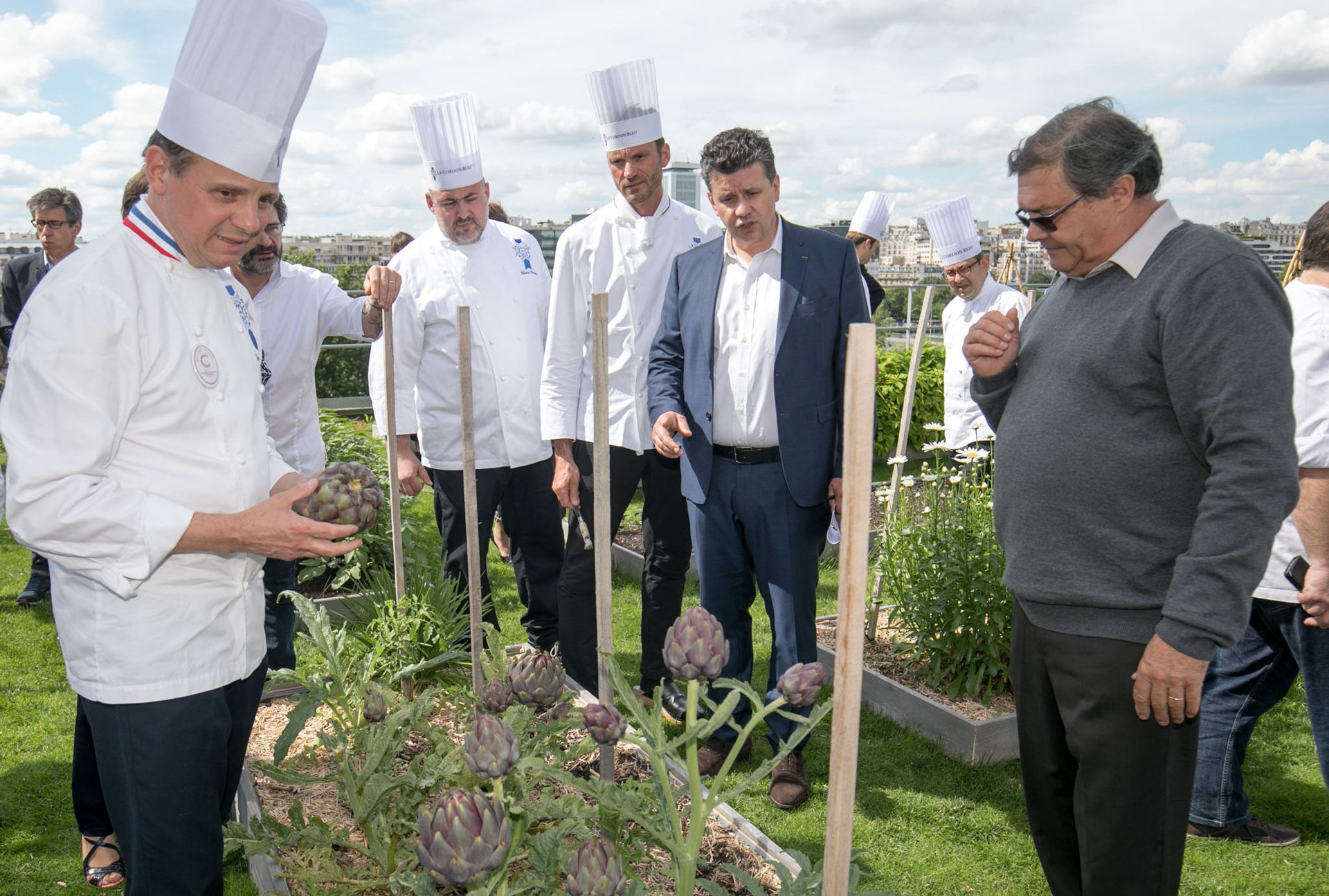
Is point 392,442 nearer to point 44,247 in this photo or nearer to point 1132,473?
point 1132,473

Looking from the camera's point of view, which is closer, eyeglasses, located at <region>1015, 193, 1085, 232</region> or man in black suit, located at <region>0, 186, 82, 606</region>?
eyeglasses, located at <region>1015, 193, 1085, 232</region>

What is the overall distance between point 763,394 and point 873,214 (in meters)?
3.58

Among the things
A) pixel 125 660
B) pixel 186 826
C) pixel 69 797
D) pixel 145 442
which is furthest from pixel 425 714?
pixel 69 797

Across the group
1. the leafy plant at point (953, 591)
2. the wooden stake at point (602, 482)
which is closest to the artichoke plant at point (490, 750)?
the wooden stake at point (602, 482)

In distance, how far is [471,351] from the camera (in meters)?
4.13

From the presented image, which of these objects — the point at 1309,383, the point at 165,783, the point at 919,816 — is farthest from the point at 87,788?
the point at 1309,383

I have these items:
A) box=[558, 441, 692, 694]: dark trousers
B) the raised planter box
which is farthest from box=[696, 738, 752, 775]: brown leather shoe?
the raised planter box

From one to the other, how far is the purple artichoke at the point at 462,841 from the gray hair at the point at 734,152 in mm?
2334

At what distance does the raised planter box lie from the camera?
3672 millimetres

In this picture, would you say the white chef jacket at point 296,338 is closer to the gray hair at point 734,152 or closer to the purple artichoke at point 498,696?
the gray hair at point 734,152

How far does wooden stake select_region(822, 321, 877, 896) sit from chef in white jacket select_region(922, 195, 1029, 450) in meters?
4.20

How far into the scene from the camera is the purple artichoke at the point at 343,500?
6.02ft

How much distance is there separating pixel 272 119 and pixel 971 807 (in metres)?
3.02

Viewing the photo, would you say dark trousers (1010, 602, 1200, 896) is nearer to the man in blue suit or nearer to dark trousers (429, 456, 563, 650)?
the man in blue suit
